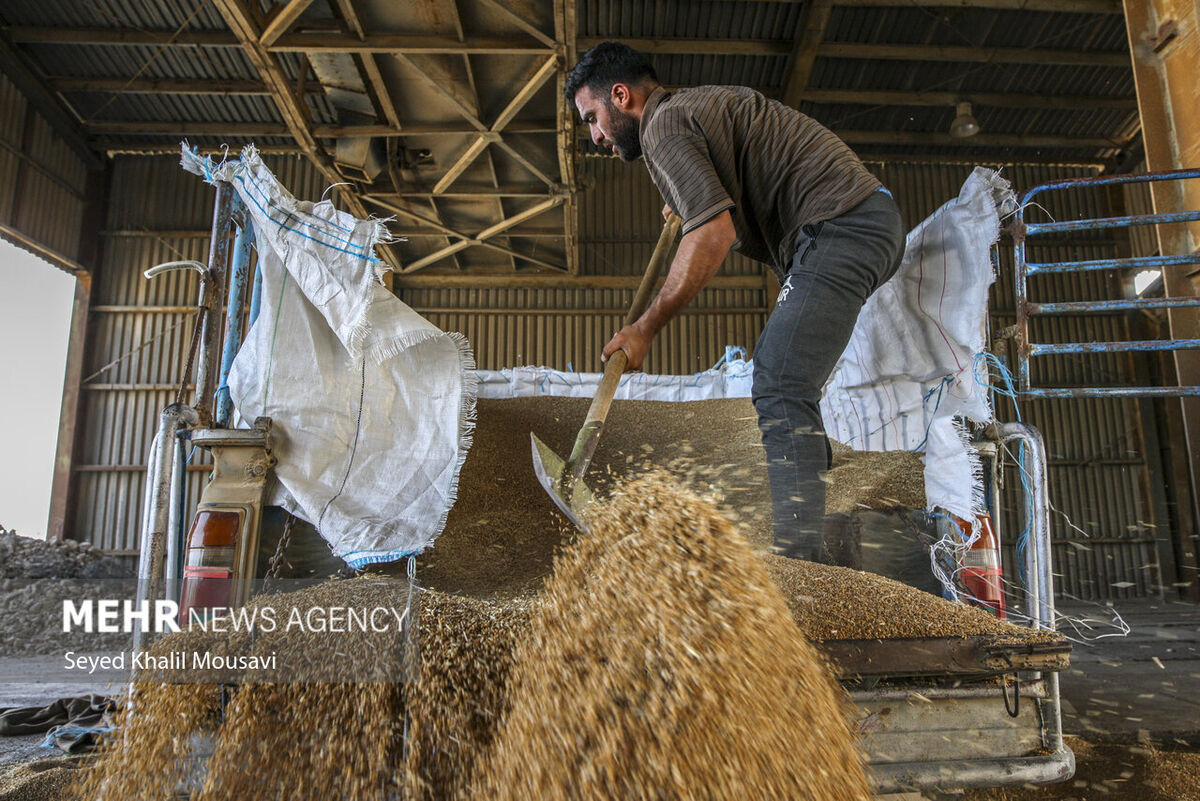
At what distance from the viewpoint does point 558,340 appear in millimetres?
8375

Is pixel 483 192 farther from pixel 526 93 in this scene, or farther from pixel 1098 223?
pixel 1098 223

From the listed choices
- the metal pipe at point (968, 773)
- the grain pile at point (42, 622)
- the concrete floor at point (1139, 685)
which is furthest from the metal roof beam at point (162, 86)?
the concrete floor at point (1139, 685)

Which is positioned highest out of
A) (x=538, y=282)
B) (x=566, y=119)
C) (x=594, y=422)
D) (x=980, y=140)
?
(x=980, y=140)

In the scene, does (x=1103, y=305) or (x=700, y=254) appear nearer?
(x=700, y=254)

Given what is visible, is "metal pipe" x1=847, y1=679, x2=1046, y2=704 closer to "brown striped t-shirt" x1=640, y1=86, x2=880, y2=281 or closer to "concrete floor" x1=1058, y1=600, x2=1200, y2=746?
"brown striped t-shirt" x1=640, y1=86, x2=880, y2=281

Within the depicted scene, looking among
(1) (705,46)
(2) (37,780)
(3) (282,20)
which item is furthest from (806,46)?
(2) (37,780)

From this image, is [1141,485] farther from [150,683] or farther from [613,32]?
[150,683]

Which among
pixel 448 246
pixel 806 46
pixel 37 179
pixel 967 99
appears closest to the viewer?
pixel 806 46

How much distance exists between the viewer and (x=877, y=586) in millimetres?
1505

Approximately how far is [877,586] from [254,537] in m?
1.44

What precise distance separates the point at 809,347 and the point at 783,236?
466mm

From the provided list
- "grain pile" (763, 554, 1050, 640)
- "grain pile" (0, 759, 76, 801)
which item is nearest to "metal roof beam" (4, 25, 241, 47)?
"grain pile" (0, 759, 76, 801)

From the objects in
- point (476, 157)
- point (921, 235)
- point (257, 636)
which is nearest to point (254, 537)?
point (257, 636)

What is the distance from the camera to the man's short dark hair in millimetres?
2182
